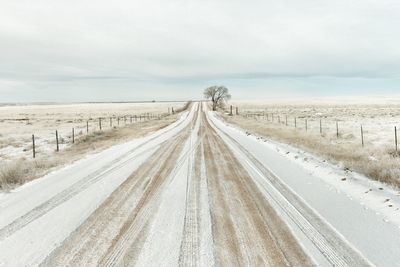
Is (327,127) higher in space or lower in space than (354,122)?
lower

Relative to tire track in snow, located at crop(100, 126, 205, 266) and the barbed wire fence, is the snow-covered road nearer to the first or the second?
tire track in snow, located at crop(100, 126, 205, 266)

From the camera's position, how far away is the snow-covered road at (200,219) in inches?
185

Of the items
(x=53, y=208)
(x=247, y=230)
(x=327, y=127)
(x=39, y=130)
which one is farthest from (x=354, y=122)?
(x=53, y=208)

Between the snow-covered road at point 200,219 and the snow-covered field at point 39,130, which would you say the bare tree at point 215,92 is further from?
the snow-covered road at point 200,219

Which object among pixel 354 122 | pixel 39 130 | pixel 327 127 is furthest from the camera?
pixel 354 122

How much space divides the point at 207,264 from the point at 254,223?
175cm

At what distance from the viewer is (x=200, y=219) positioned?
20.6 feet

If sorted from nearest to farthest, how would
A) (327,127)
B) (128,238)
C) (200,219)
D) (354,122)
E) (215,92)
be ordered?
(128,238)
(200,219)
(327,127)
(354,122)
(215,92)

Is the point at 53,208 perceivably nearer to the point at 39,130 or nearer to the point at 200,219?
the point at 200,219

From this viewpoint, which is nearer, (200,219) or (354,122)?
(200,219)

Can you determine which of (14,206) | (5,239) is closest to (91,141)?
(14,206)

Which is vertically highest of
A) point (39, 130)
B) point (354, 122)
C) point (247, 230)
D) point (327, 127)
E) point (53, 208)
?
point (39, 130)

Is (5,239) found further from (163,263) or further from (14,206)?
(163,263)

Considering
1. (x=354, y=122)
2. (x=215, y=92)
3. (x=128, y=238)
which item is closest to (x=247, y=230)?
(x=128, y=238)
